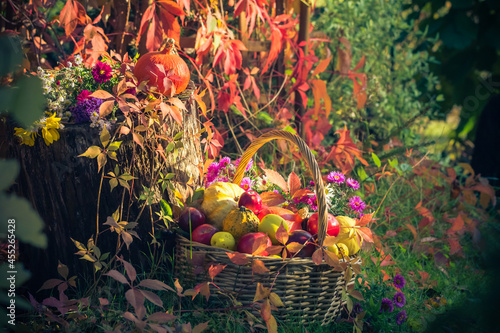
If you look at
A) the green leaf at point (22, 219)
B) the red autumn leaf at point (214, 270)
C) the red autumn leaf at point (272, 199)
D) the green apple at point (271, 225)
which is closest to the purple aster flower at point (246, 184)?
the red autumn leaf at point (272, 199)

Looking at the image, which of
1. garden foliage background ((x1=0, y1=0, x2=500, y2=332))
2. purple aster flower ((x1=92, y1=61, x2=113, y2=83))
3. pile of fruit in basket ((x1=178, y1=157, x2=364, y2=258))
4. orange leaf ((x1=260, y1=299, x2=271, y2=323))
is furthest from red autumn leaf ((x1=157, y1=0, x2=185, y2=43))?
orange leaf ((x1=260, y1=299, x2=271, y2=323))

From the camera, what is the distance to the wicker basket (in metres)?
1.73

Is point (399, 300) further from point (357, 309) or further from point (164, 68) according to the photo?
point (164, 68)

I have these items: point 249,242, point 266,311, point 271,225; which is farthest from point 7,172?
point 271,225

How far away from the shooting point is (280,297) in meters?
1.76

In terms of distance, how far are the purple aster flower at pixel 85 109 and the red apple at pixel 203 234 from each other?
26.1 inches

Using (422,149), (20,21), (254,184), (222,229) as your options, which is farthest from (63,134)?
(422,149)

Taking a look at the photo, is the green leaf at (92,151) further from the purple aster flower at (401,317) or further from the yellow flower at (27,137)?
the purple aster flower at (401,317)

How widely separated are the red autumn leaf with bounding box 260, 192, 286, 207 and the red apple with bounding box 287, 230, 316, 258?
35cm

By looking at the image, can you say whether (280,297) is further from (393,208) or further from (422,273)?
(393,208)

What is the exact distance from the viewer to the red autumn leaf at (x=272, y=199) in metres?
2.20

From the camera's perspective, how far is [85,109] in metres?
1.98

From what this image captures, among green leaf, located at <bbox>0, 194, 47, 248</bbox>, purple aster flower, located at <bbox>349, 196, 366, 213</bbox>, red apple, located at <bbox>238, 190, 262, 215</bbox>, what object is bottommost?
purple aster flower, located at <bbox>349, 196, 366, 213</bbox>

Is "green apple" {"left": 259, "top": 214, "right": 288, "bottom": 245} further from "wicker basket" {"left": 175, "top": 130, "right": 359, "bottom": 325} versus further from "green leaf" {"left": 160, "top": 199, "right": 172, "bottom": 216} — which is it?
"green leaf" {"left": 160, "top": 199, "right": 172, "bottom": 216}
